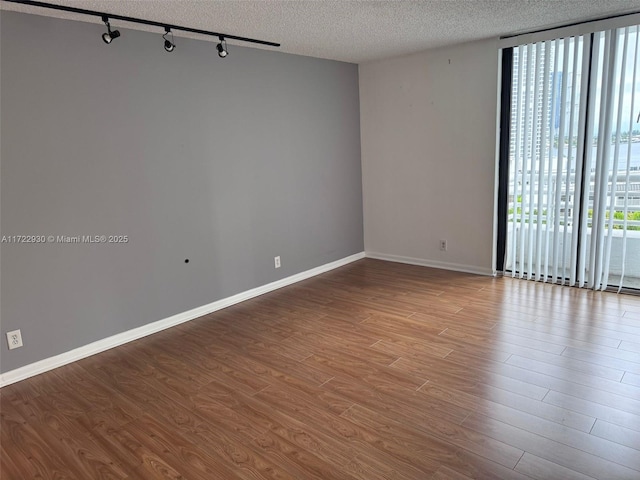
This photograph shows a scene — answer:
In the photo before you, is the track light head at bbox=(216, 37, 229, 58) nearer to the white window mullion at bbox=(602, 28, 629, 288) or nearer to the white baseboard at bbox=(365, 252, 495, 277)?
the white baseboard at bbox=(365, 252, 495, 277)

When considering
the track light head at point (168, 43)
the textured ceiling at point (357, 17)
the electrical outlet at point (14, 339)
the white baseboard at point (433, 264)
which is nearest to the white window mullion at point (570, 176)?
the textured ceiling at point (357, 17)

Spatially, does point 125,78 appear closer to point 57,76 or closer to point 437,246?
point 57,76

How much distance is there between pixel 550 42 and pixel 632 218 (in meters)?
1.69

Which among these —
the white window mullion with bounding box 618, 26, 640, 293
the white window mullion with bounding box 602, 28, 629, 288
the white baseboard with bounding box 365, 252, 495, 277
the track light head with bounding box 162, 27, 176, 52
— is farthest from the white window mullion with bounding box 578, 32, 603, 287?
the track light head with bounding box 162, 27, 176, 52

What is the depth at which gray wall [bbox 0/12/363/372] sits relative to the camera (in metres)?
2.86

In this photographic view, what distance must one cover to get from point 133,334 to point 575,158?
159 inches

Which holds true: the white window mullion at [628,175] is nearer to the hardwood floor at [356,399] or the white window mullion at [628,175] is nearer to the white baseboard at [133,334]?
the hardwood floor at [356,399]

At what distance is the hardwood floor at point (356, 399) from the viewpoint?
199 centimetres

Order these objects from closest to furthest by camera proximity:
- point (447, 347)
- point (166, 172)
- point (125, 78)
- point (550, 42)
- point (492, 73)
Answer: point (447, 347) → point (125, 78) → point (166, 172) → point (550, 42) → point (492, 73)

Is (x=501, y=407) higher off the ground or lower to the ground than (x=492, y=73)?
lower

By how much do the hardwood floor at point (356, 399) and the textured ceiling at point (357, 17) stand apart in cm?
232

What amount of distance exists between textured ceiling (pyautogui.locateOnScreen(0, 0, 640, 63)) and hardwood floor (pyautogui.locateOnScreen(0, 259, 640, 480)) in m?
2.32

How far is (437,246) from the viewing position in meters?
4.96

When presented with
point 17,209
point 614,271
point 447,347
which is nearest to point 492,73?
point 614,271
